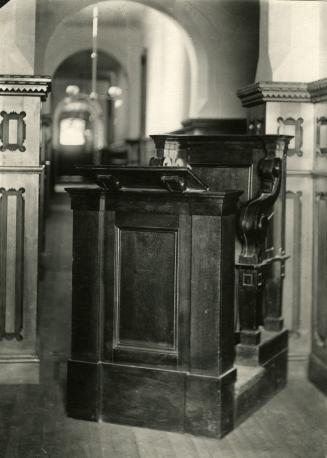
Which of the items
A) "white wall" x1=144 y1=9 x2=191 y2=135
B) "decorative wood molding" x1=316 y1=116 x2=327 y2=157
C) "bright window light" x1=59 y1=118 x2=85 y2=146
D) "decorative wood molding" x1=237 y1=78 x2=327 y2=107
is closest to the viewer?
"decorative wood molding" x1=316 y1=116 x2=327 y2=157

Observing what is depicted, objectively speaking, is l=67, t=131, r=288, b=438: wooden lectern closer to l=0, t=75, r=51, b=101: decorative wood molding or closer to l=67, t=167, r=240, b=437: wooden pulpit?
l=67, t=167, r=240, b=437: wooden pulpit

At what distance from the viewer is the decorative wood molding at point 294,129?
568 cm

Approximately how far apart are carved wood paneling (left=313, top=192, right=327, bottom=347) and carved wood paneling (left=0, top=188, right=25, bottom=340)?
2.04 m

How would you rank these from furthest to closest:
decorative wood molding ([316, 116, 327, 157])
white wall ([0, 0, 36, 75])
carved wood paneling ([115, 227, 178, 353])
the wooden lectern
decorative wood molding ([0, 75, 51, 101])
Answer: decorative wood molding ([316, 116, 327, 157]) < white wall ([0, 0, 36, 75]) < decorative wood molding ([0, 75, 51, 101]) < carved wood paneling ([115, 227, 178, 353]) < the wooden lectern

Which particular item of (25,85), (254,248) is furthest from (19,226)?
(254,248)

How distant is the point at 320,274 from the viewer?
5531mm

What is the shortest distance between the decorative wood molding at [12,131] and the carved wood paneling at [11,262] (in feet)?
0.94

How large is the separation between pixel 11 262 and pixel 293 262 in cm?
201

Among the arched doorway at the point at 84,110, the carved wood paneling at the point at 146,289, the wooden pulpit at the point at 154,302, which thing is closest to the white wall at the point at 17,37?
the wooden pulpit at the point at 154,302

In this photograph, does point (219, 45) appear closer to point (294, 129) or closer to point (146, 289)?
point (294, 129)

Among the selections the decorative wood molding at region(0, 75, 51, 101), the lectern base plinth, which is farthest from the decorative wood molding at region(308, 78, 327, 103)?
the lectern base plinth

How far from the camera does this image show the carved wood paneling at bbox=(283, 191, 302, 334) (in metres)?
5.74

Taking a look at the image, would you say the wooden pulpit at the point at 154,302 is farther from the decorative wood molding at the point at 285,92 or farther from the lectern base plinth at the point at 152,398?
the decorative wood molding at the point at 285,92

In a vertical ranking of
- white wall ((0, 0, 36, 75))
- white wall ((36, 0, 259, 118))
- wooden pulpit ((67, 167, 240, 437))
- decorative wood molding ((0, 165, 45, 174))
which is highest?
white wall ((36, 0, 259, 118))
